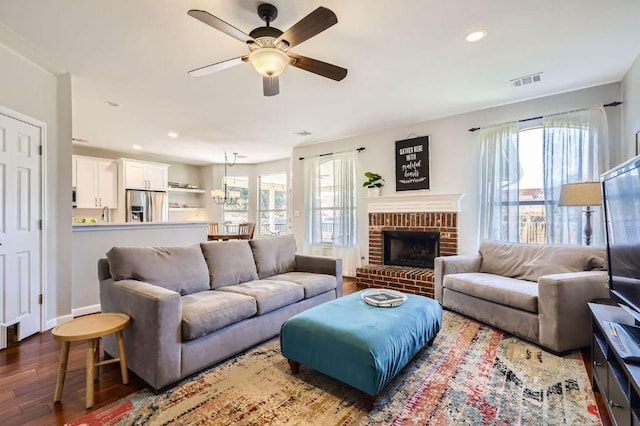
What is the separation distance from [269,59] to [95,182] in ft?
19.2

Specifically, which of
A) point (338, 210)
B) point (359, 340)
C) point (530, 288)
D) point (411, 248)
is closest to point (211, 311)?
point (359, 340)

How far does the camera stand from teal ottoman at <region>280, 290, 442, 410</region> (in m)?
1.64

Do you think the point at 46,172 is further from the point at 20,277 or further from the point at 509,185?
the point at 509,185

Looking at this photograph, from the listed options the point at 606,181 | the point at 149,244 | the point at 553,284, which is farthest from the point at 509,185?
the point at 149,244

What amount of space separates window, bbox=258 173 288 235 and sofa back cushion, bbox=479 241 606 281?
4.93m

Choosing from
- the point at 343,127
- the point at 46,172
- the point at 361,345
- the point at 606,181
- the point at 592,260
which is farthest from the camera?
the point at 343,127

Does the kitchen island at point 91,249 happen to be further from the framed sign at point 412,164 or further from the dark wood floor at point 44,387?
the framed sign at point 412,164

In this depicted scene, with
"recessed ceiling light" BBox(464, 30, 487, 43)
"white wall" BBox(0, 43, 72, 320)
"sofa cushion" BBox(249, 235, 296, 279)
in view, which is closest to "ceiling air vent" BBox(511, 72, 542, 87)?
"recessed ceiling light" BBox(464, 30, 487, 43)

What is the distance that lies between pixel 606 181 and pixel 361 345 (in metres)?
1.79

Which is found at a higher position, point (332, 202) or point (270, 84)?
point (270, 84)

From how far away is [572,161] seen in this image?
3.36 metres

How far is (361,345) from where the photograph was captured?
1.67 m

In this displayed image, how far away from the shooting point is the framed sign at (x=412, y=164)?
14.8ft

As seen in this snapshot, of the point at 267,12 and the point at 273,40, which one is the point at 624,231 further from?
the point at 267,12
